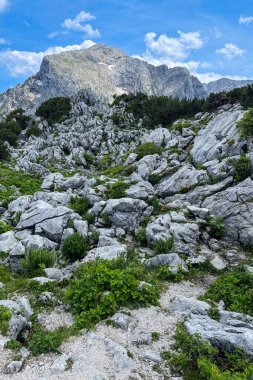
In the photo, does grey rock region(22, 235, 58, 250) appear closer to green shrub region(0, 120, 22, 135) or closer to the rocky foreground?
the rocky foreground

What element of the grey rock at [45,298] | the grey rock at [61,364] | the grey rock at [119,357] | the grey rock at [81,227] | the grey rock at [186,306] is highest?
the grey rock at [81,227]

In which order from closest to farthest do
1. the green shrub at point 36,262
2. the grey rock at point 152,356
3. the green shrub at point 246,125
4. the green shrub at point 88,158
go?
the grey rock at point 152,356
the green shrub at point 36,262
the green shrub at point 246,125
the green shrub at point 88,158

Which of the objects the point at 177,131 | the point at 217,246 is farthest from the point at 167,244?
the point at 177,131

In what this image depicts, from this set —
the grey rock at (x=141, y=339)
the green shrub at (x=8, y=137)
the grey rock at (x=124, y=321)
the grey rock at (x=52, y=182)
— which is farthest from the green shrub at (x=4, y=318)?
the green shrub at (x=8, y=137)

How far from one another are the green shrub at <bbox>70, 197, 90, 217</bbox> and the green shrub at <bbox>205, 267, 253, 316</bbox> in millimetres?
10281

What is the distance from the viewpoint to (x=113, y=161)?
42.9m

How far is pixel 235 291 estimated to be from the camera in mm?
12992

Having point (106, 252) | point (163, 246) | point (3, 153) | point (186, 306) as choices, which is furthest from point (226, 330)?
point (3, 153)

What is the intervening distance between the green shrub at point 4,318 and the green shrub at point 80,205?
1021cm

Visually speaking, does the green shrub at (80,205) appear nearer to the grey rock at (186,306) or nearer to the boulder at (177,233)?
the boulder at (177,233)

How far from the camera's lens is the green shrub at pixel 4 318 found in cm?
1050

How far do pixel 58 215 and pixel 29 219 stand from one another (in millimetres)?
1867

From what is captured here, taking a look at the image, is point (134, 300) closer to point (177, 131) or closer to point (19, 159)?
point (177, 131)

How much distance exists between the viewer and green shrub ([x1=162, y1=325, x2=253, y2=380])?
27.4 feet
